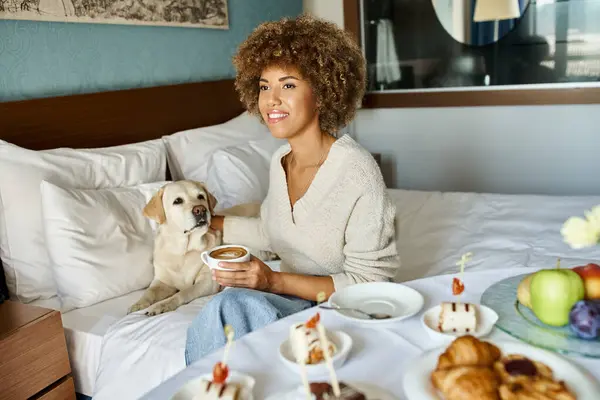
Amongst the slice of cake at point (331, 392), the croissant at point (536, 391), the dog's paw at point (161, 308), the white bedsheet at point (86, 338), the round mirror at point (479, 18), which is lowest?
the white bedsheet at point (86, 338)

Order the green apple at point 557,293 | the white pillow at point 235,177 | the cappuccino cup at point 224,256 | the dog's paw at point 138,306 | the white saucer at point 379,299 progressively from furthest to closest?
the white pillow at point 235,177 → the dog's paw at point 138,306 → the cappuccino cup at point 224,256 → the white saucer at point 379,299 → the green apple at point 557,293

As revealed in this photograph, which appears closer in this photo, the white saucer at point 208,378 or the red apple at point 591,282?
the white saucer at point 208,378

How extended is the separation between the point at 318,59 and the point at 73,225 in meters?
0.98

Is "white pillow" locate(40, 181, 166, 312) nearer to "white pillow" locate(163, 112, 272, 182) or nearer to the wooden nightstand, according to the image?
the wooden nightstand

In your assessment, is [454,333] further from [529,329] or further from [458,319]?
[529,329]

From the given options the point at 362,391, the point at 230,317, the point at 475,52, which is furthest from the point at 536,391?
the point at 475,52

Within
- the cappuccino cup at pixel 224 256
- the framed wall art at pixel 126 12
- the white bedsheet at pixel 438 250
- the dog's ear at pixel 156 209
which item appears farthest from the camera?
the framed wall art at pixel 126 12

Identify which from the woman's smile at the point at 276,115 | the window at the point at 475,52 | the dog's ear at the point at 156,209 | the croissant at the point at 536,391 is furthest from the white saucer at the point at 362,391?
the window at the point at 475,52

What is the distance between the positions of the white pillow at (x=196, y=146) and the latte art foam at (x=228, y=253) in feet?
3.90

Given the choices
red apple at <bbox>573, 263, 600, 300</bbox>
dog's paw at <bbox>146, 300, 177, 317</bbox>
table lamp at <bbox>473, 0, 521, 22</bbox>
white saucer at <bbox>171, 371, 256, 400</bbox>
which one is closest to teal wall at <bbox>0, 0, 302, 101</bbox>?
dog's paw at <bbox>146, 300, 177, 317</bbox>

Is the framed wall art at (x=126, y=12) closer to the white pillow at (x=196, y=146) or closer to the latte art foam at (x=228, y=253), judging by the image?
the white pillow at (x=196, y=146)

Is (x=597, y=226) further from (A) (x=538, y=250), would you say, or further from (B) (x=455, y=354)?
(A) (x=538, y=250)

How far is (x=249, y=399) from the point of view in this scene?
848 mm

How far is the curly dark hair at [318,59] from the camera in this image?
1.65m
